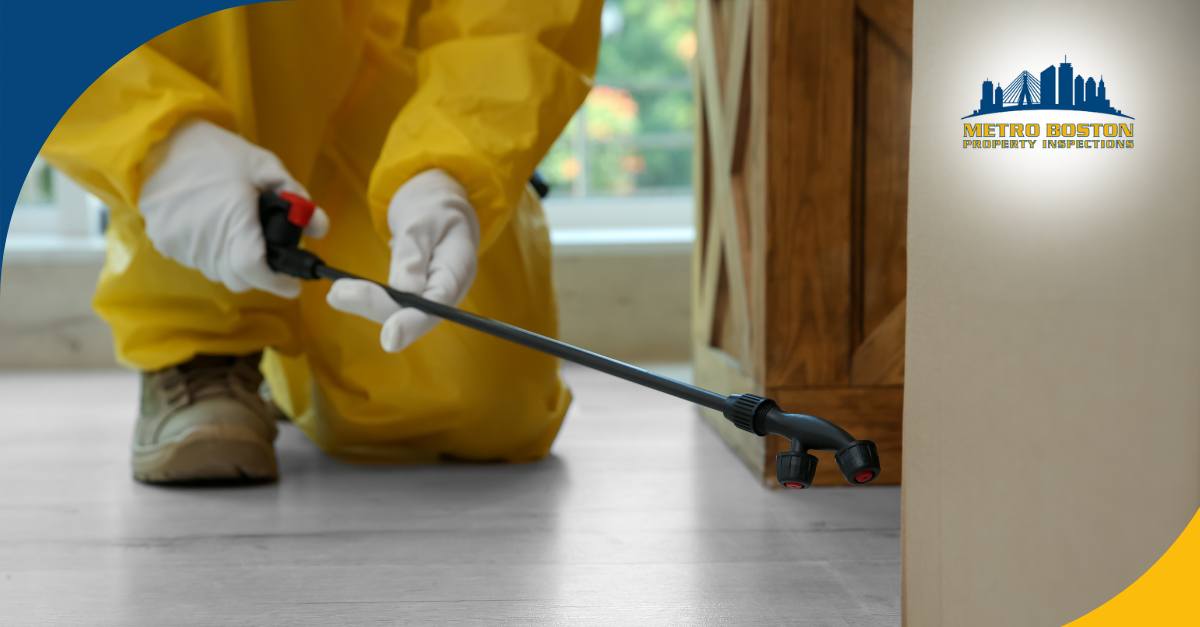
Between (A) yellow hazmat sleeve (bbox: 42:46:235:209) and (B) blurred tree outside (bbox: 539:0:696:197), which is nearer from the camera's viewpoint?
(A) yellow hazmat sleeve (bbox: 42:46:235:209)

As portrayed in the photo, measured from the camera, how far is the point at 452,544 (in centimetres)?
77

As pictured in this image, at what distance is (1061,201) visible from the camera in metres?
0.41

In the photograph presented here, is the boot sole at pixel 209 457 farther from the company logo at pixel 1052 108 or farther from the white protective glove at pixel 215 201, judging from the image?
the company logo at pixel 1052 108

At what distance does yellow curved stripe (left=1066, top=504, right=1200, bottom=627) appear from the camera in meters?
0.38

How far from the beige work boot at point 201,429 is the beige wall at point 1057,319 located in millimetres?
702

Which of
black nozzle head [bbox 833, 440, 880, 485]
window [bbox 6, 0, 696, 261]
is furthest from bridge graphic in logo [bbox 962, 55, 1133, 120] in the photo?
window [bbox 6, 0, 696, 261]

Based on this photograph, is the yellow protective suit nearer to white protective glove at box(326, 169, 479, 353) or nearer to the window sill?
white protective glove at box(326, 169, 479, 353)

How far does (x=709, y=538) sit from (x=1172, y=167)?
491mm

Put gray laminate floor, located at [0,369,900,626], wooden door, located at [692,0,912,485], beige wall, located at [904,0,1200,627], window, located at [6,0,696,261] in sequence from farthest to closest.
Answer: window, located at [6,0,696,261] < wooden door, located at [692,0,912,485] < gray laminate floor, located at [0,369,900,626] < beige wall, located at [904,0,1200,627]

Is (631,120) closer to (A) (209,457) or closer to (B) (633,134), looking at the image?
(B) (633,134)

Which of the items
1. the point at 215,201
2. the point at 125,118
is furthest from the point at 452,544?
the point at 125,118

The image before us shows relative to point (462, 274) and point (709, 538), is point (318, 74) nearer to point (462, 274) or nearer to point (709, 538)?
point (462, 274)

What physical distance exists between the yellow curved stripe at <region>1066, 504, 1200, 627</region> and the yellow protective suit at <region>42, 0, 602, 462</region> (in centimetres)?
61

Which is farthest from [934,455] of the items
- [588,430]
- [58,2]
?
[58,2]
